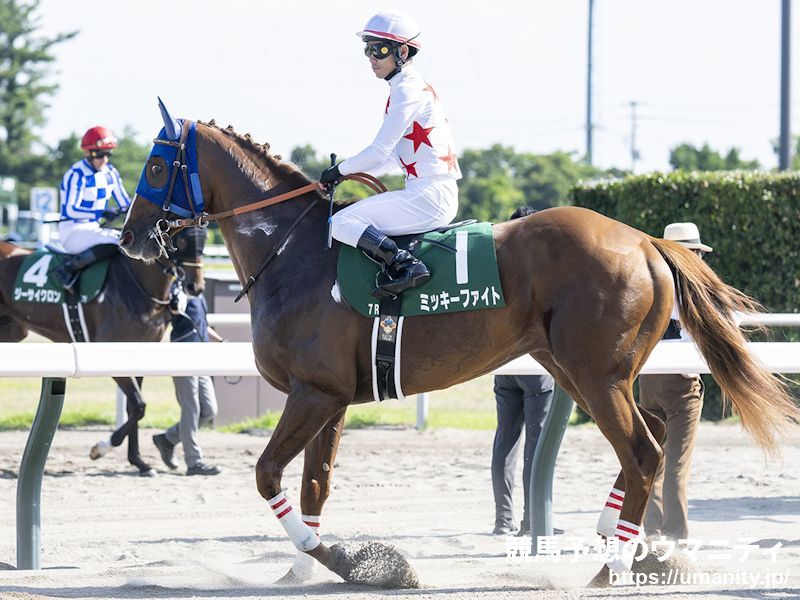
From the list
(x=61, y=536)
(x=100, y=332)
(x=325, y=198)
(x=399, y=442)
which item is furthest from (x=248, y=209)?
(x=399, y=442)

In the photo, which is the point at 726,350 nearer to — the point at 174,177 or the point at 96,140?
the point at 174,177

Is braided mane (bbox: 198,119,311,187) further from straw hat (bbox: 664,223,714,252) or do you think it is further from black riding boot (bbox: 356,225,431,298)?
straw hat (bbox: 664,223,714,252)

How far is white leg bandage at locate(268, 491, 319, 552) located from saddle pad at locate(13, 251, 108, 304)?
15.0ft

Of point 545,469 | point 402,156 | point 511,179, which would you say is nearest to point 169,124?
point 402,156

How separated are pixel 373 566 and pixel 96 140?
212 inches

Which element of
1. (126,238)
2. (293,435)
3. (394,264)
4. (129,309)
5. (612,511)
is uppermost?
(126,238)

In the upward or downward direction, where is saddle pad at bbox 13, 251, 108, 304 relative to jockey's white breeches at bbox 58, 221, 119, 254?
downward

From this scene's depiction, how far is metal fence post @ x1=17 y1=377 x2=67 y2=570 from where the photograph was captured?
17.3 ft

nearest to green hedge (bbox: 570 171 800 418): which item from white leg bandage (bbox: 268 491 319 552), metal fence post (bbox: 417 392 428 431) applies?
metal fence post (bbox: 417 392 428 431)

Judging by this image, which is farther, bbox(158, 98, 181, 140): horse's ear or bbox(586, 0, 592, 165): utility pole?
bbox(586, 0, 592, 165): utility pole

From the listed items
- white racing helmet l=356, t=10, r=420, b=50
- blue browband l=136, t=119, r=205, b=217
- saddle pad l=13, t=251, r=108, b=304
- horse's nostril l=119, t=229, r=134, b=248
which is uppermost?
white racing helmet l=356, t=10, r=420, b=50

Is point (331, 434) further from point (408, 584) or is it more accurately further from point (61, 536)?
point (61, 536)

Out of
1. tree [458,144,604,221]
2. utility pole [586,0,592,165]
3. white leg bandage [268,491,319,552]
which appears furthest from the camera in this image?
tree [458,144,604,221]

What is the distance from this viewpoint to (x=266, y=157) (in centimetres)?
548
